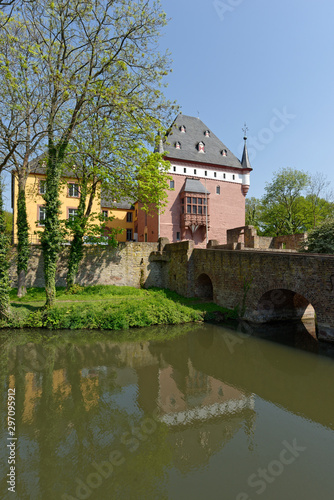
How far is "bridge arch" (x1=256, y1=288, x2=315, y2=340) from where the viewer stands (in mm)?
14922

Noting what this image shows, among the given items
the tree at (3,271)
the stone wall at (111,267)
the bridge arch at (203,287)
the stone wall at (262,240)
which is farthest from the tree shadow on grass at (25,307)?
the stone wall at (262,240)

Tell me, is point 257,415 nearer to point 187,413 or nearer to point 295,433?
point 295,433

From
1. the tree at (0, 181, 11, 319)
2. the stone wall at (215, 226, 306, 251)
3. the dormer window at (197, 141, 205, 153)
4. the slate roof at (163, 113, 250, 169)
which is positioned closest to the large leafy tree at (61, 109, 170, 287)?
the tree at (0, 181, 11, 319)

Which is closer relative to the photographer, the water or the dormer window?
the water

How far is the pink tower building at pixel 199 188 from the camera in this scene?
102 ft

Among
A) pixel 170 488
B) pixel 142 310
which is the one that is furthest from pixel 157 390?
pixel 142 310

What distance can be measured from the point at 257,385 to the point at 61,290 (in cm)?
1532

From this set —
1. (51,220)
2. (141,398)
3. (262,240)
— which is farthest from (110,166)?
(262,240)

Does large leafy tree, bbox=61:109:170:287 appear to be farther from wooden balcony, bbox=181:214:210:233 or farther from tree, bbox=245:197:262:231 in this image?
tree, bbox=245:197:262:231

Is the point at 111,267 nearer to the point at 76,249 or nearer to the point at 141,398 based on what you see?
the point at 76,249

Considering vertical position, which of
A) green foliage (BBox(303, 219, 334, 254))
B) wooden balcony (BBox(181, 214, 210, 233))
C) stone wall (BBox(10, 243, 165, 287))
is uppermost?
wooden balcony (BBox(181, 214, 210, 233))

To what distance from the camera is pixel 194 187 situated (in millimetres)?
31625

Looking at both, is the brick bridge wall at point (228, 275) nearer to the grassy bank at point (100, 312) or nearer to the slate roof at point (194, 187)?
the grassy bank at point (100, 312)

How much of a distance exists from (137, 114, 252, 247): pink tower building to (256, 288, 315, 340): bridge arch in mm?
16503
